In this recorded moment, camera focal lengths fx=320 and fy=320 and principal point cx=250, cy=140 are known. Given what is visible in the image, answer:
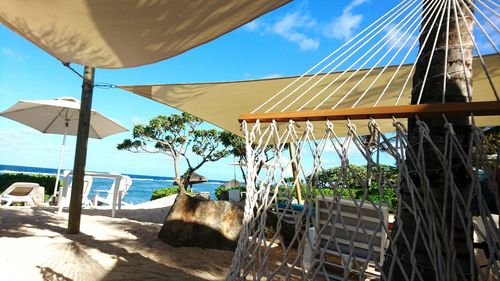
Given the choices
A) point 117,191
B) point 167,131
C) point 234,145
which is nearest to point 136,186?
point 167,131

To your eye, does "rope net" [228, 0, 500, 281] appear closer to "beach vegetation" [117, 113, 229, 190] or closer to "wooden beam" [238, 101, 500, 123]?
"wooden beam" [238, 101, 500, 123]

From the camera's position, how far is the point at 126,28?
2.15 meters

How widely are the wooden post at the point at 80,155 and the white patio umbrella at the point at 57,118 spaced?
2032 millimetres

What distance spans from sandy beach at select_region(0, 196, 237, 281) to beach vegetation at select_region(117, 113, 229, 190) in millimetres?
9533

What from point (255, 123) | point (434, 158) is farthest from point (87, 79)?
point (434, 158)

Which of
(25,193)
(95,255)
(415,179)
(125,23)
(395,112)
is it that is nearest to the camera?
(395,112)

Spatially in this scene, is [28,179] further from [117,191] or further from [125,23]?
[125,23]

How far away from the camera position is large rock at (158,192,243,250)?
342 cm

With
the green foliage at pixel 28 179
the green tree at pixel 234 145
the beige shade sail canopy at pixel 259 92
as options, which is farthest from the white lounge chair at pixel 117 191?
the green tree at pixel 234 145

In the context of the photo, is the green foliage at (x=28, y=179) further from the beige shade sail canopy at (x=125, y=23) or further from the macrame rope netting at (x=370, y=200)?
the macrame rope netting at (x=370, y=200)

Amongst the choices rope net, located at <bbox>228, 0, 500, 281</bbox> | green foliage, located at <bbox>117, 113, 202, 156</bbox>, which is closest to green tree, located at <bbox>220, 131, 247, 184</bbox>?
green foliage, located at <bbox>117, 113, 202, 156</bbox>

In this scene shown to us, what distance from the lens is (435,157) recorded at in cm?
131

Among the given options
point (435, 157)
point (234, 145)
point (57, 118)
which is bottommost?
point (435, 157)

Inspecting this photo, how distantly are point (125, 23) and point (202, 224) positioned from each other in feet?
7.33
